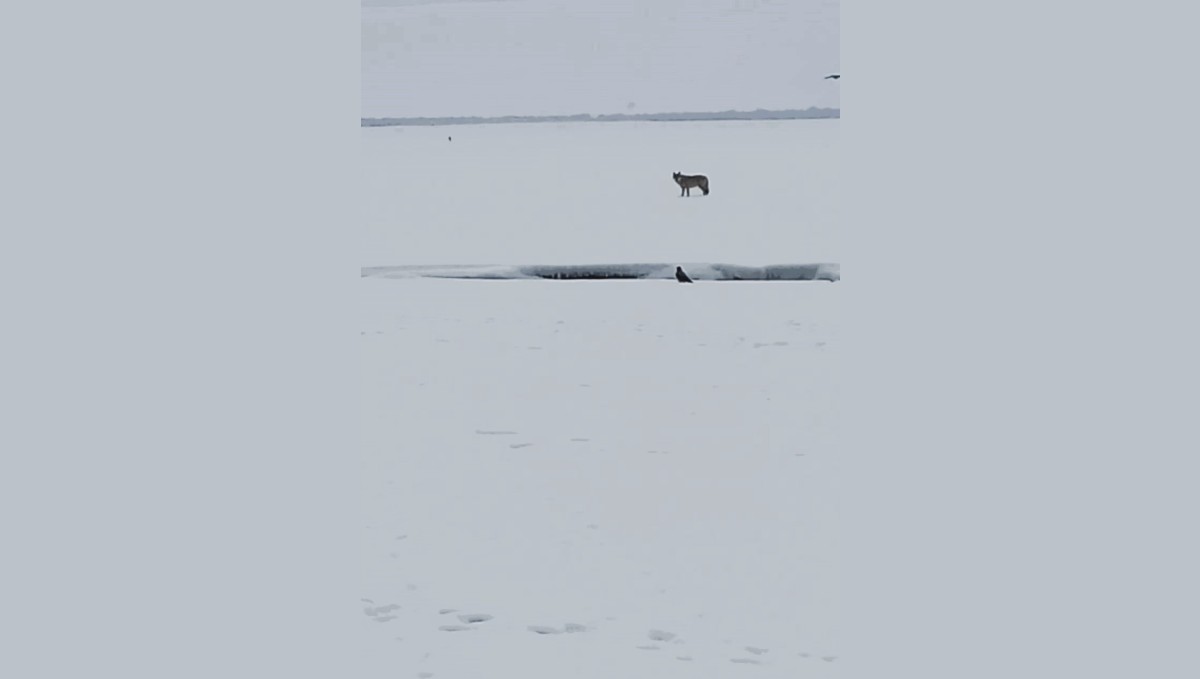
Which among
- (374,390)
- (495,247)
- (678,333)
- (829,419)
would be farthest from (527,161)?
(829,419)

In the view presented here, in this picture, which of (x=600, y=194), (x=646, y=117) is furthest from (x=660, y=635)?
(x=646, y=117)

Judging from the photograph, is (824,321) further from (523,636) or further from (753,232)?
(523,636)

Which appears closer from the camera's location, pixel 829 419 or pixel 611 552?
pixel 611 552

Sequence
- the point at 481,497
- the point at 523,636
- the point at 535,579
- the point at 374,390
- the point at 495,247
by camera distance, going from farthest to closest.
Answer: the point at 495,247 < the point at 374,390 < the point at 481,497 < the point at 535,579 < the point at 523,636

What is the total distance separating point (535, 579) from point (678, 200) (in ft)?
20.4

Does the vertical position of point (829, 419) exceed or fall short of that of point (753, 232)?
it falls short

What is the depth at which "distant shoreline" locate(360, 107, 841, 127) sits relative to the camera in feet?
32.5

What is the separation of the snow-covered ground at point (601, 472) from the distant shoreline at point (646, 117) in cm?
311

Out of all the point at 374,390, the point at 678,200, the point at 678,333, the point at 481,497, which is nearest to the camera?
the point at 481,497

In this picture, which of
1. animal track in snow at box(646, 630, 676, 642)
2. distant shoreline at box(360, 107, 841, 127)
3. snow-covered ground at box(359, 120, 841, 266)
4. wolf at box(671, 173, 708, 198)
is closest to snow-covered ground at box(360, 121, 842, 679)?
animal track in snow at box(646, 630, 676, 642)

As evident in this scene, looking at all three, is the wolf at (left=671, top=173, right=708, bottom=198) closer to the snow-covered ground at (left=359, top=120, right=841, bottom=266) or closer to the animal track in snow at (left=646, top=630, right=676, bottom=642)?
the snow-covered ground at (left=359, top=120, right=841, bottom=266)

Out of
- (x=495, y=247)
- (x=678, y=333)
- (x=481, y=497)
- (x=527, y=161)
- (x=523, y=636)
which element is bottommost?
(x=523, y=636)

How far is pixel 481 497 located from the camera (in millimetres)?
3121

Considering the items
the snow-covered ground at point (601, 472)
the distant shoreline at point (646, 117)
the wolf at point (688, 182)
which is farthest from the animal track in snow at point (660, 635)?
the distant shoreline at point (646, 117)
